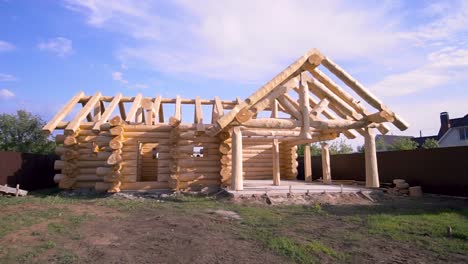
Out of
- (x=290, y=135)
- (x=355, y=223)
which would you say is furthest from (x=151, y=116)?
(x=355, y=223)

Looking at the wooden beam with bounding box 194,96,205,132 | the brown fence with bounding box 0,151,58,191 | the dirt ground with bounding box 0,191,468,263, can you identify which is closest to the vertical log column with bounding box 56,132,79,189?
the brown fence with bounding box 0,151,58,191

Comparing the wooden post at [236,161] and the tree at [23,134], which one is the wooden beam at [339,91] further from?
the tree at [23,134]

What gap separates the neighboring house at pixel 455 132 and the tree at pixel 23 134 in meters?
37.4

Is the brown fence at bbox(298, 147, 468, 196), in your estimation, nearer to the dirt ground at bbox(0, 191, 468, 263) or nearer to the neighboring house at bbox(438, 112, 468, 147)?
the dirt ground at bbox(0, 191, 468, 263)

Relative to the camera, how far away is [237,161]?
1148cm

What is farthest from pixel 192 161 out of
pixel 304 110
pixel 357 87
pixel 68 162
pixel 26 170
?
pixel 26 170

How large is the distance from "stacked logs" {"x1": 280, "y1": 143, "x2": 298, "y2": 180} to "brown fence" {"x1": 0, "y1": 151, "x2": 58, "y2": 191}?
13.9 meters

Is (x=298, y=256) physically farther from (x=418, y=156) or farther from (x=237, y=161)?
(x=418, y=156)

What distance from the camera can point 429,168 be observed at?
12.6 m

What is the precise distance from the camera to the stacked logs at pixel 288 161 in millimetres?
19969

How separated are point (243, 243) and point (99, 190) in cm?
956

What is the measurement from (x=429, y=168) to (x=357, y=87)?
14.6ft

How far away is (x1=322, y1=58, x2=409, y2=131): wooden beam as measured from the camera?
12.7 m

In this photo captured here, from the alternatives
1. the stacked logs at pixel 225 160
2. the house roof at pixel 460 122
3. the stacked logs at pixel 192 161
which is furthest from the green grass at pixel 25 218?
the house roof at pixel 460 122
